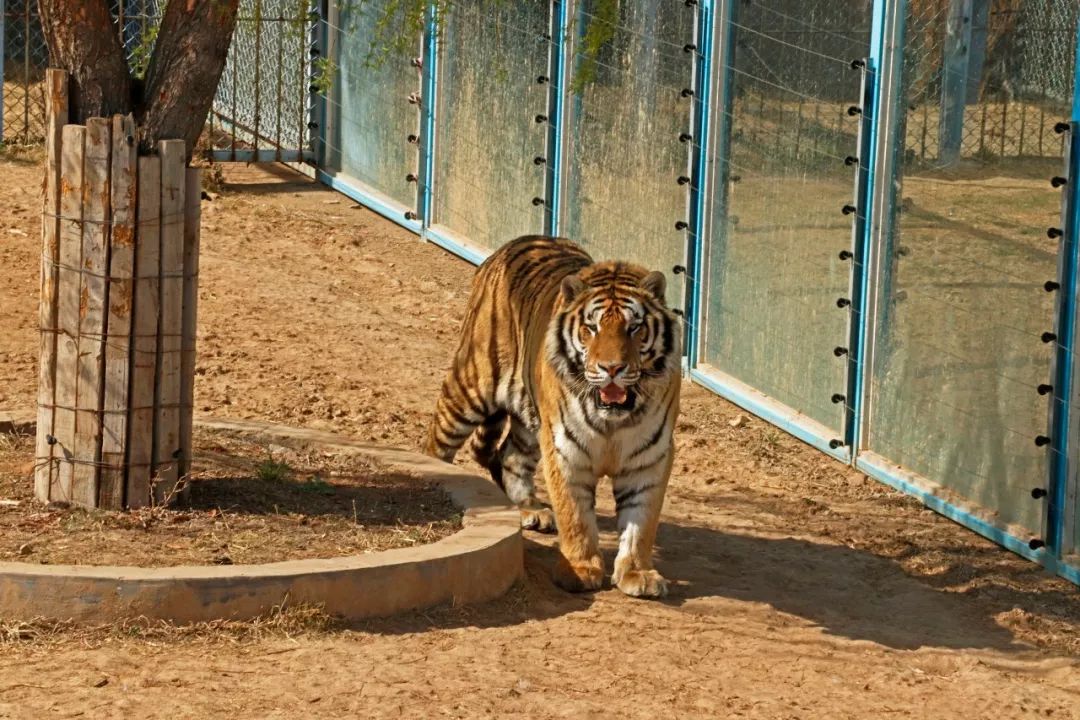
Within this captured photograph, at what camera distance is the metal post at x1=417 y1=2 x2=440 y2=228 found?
11930mm

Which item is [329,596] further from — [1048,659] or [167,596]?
[1048,659]

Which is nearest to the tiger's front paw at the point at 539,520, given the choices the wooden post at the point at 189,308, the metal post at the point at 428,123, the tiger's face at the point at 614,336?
the tiger's face at the point at 614,336

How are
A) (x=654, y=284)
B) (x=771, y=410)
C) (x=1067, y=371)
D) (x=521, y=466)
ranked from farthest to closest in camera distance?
(x=771, y=410)
(x=521, y=466)
(x=1067, y=371)
(x=654, y=284)

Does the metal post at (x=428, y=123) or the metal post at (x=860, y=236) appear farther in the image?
the metal post at (x=428, y=123)

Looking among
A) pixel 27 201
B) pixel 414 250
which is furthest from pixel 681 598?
pixel 27 201

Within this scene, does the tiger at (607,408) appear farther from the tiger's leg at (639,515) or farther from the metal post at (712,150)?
the metal post at (712,150)

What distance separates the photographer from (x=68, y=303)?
5734 millimetres

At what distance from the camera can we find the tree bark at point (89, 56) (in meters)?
5.73

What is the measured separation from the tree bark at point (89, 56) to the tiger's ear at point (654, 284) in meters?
1.96

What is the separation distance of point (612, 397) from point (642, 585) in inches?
26.6

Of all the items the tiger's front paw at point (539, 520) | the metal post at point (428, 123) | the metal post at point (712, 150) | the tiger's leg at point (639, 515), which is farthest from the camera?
the metal post at point (428, 123)

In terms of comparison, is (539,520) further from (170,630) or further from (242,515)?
(170,630)

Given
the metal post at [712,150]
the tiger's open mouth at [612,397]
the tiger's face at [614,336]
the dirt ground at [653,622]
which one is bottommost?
the dirt ground at [653,622]

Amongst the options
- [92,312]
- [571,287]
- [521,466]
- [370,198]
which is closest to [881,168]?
[571,287]
